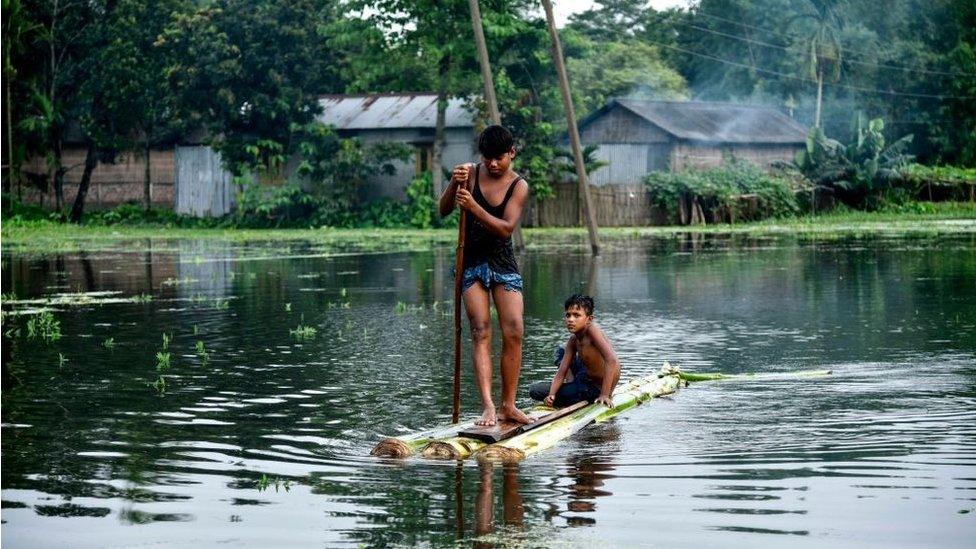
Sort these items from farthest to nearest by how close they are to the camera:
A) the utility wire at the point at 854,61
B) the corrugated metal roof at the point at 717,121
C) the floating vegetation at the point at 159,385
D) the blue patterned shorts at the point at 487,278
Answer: the utility wire at the point at 854,61, the corrugated metal roof at the point at 717,121, the floating vegetation at the point at 159,385, the blue patterned shorts at the point at 487,278

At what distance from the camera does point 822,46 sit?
64062 millimetres

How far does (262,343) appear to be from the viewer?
53.9 ft

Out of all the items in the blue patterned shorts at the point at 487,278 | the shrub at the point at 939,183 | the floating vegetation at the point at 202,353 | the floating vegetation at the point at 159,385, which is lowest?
the floating vegetation at the point at 159,385

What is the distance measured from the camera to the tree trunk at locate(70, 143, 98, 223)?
5159 centimetres

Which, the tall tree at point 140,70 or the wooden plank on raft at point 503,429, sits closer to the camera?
the wooden plank on raft at point 503,429

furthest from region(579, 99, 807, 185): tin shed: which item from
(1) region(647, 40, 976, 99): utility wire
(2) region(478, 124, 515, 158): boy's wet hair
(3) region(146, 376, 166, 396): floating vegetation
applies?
(2) region(478, 124, 515, 158): boy's wet hair

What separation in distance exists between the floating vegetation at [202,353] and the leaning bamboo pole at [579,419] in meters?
4.64

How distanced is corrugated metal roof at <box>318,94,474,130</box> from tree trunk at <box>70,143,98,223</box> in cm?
779

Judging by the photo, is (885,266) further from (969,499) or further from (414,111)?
(414,111)

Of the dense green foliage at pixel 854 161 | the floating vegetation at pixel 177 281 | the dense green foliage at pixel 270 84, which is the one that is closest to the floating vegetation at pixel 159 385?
the floating vegetation at pixel 177 281

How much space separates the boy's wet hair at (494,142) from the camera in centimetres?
971

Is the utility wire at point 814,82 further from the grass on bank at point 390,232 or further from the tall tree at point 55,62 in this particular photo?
the tall tree at point 55,62

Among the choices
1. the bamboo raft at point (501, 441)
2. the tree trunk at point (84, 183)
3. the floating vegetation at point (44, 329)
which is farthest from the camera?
the tree trunk at point (84, 183)

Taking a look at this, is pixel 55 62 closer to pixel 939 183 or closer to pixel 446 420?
pixel 939 183
